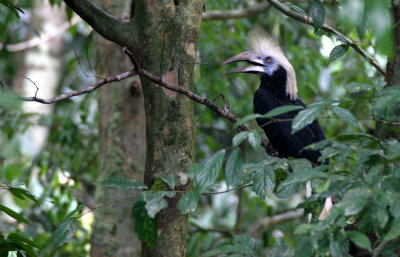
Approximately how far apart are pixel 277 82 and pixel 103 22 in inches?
72.1

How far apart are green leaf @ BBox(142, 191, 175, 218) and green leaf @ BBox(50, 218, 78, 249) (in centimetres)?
28

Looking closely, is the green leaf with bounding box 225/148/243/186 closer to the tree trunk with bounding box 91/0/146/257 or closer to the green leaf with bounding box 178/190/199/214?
the green leaf with bounding box 178/190/199/214

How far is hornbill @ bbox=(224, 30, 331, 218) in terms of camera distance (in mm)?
3178

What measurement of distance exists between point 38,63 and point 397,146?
6586 millimetres

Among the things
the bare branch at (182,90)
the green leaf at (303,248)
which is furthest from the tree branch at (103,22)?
the green leaf at (303,248)

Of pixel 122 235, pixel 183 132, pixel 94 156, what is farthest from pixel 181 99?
pixel 94 156

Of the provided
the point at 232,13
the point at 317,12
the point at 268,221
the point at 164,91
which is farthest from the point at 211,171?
the point at 232,13

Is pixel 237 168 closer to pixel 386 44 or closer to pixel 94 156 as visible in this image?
pixel 386 44

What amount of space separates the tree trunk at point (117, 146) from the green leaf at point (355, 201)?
8.27 ft

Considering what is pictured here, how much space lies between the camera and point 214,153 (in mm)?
4340

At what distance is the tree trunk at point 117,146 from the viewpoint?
3568 mm

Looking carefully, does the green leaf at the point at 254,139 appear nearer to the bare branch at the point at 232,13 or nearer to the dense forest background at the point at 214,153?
the dense forest background at the point at 214,153

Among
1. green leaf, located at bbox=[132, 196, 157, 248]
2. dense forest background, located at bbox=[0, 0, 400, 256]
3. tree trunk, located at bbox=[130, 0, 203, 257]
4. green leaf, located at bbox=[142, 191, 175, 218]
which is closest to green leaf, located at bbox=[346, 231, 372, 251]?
dense forest background, located at bbox=[0, 0, 400, 256]

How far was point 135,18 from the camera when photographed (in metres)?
2.08
